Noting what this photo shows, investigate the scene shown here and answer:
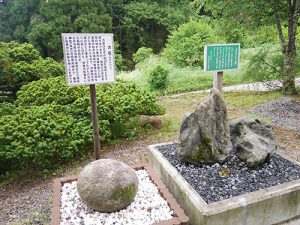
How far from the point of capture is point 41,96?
498cm

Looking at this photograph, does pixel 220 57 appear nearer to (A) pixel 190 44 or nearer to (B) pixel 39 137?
(B) pixel 39 137

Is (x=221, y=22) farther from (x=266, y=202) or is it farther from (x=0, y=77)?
(x=266, y=202)

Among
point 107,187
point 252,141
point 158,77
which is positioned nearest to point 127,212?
point 107,187

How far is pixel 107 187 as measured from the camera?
2.54 metres

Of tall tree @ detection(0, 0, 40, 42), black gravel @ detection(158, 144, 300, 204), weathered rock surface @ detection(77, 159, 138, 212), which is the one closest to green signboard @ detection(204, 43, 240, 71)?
black gravel @ detection(158, 144, 300, 204)

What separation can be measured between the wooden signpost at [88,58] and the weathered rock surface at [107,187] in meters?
1.18

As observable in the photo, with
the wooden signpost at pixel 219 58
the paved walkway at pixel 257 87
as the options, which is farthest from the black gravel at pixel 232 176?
the paved walkway at pixel 257 87

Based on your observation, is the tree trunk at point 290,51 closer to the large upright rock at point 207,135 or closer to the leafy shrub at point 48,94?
the large upright rock at point 207,135

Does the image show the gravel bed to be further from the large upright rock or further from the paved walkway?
the large upright rock

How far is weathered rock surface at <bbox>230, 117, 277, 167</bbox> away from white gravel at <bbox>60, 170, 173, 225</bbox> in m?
1.11

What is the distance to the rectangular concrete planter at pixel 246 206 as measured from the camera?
249 cm

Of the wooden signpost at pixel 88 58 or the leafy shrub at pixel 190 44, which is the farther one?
the leafy shrub at pixel 190 44

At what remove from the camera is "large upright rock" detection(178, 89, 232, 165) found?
3.22 m

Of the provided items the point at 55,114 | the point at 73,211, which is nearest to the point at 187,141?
the point at 73,211
